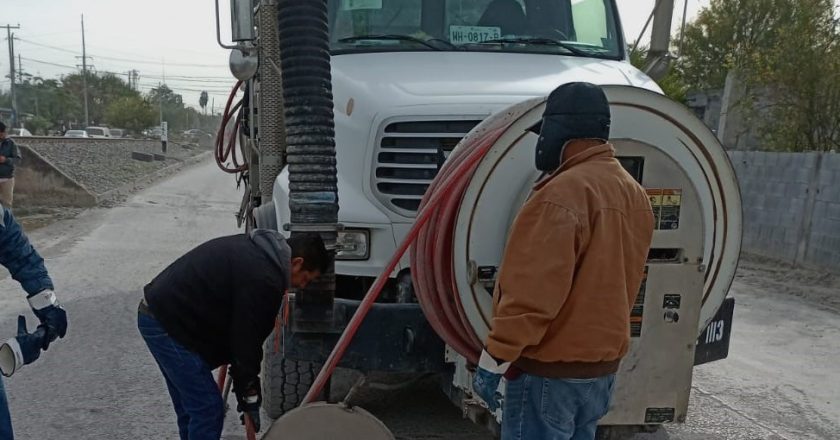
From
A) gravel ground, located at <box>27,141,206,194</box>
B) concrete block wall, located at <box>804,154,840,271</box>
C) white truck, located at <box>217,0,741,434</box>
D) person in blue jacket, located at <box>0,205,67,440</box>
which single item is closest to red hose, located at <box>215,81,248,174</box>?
white truck, located at <box>217,0,741,434</box>

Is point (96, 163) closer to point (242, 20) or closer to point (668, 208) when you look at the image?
point (242, 20)

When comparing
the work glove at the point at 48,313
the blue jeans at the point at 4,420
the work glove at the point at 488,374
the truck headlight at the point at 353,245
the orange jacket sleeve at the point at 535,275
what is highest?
the orange jacket sleeve at the point at 535,275

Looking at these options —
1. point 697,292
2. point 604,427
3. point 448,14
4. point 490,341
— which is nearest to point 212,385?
point 490,341

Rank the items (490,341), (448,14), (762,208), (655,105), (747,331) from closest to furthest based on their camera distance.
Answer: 1. (490,341)
2. (655,105)
3. (448,14)
4. (747,331)
5. (762,208)

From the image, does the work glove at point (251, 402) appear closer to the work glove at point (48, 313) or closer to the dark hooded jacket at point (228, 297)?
the dark hooded jacket at point (228, 297)

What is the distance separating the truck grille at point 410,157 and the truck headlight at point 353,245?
0.72 feet

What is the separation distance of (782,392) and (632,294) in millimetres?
3576

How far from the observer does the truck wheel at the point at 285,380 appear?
13.1 feet

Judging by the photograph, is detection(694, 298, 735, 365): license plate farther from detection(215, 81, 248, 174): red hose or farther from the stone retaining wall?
the stone retaining wall

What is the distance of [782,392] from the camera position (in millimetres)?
5234

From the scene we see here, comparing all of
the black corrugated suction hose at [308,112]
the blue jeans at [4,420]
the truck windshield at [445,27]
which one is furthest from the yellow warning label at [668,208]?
the blue jeans at [4,420]

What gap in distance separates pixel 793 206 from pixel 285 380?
8392mm

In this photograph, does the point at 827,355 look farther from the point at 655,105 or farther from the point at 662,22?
the point at 655,105

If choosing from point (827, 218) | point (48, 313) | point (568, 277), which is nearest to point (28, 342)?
point (48, 313)
